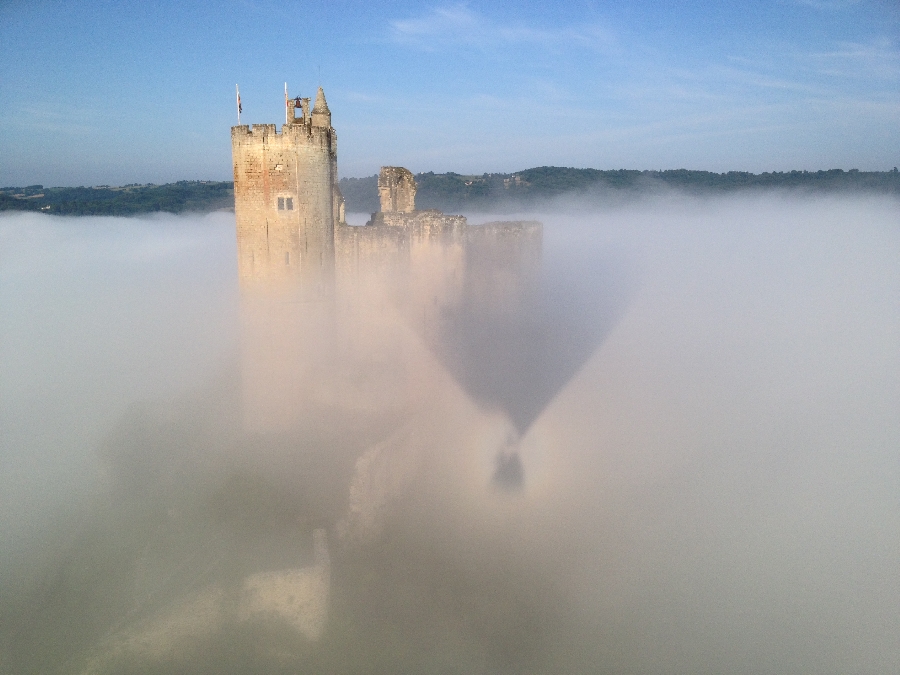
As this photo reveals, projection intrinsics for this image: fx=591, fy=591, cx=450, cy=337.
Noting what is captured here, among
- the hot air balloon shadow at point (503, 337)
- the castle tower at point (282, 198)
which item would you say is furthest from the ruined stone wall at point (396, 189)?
the castle tower at point (282, 198)

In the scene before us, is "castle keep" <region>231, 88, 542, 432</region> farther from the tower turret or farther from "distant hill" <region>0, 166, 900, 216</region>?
"distant hill" <region>0, 166, 900, 216</region>

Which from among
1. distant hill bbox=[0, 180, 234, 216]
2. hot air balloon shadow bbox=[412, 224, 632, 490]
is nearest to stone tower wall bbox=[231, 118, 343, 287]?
hot air balloon shadow bbox=[412, 224, 632, 490]

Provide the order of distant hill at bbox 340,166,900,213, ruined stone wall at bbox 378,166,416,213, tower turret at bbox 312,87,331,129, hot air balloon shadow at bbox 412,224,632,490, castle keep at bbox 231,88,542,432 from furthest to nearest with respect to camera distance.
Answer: distant hill at bbox 340,166,900,213 < hot air balloon shadow at bbox 412,224,632,490 < ruined stone wall at bbox 378,166,416,213 < tower turret at bbox 312,87,331,129 < castle keep at bbox 231,88,542,432

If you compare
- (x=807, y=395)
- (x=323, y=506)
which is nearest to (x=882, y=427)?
(x=807, y=395)

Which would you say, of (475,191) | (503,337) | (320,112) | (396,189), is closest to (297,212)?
(320,112)

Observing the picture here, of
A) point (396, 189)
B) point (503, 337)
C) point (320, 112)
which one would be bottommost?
point (503, 337)

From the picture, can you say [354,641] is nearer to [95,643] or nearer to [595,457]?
[95,643]

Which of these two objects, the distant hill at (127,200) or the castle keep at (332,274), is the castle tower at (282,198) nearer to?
the castle keep at (332,274)

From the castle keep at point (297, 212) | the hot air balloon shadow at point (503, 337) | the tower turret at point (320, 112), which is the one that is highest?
the tower turret at point (320, 112)

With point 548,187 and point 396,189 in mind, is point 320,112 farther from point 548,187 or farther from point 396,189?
point 548,187
